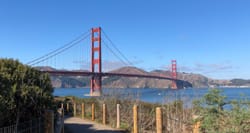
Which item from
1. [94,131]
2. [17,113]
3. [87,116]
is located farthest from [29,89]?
[87,116]

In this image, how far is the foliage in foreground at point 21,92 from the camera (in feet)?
15.7

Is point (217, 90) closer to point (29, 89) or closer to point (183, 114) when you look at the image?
point (183, 114)

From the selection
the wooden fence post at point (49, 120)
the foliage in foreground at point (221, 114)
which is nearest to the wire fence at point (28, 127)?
the wooden fence post at point (49, 120)

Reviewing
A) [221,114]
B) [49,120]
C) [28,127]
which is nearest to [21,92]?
[28,127]

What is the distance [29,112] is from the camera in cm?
576

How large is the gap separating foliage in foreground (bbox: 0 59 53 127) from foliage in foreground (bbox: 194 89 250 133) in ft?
9.16

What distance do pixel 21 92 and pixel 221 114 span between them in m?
3.26

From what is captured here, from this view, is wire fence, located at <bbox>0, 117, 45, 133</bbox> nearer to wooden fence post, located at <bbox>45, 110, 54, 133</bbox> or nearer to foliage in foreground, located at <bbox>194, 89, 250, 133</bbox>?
wooden fence post, located at <bbox>45, 110, 54, 133</bbox>

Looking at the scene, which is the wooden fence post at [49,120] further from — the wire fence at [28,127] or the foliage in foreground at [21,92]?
the foliage in foreground at [21,92]

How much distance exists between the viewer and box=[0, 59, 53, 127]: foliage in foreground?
15.7ft

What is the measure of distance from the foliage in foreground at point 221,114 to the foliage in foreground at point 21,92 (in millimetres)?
2793

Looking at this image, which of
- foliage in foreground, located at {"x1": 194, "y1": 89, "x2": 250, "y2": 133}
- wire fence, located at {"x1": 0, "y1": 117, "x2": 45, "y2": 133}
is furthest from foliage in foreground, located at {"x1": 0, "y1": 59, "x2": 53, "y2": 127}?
foliage in foreground, located at {"x1": 194, "y1": 89, "x2": 250, "y2": 133}

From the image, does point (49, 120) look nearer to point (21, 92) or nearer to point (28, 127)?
point (28, 127)

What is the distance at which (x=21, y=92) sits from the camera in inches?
209
